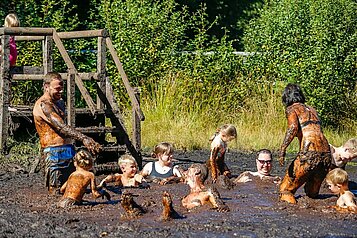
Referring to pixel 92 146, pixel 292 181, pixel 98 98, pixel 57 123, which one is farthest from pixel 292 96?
pixel 98 98

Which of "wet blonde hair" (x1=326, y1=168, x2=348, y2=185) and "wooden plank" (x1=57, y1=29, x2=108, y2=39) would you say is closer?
"wet blonde hair" (x1=326, y1=168, x2=348, y2=185)

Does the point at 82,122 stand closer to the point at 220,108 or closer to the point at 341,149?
the point at 341,149

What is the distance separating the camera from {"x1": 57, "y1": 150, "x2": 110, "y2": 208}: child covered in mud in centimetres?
1038

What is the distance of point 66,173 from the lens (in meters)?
11.4

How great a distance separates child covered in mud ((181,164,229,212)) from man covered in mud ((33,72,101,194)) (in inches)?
65.3

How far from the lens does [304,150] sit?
10664 mm

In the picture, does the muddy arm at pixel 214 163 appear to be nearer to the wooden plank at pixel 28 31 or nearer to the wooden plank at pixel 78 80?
the wooden plank at pixel 78 80

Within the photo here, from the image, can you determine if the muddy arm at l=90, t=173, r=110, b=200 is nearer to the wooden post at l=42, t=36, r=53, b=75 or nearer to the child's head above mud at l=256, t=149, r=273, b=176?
the child's head above mud at l=256, t=149, r=273, b=176

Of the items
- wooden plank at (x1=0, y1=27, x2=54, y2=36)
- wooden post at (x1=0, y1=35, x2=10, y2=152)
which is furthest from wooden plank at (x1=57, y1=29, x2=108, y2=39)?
wooden post at (x1=0, y1=35, x2=10, y2=152)

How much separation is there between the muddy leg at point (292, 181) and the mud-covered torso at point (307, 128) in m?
0.22

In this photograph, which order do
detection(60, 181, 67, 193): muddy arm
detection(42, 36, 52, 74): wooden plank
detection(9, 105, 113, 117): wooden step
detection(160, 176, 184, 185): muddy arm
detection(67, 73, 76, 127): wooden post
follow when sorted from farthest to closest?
1. detection(42, 36, 52, 74): wooden plank
2. detection(9, 105, 113, 117): wooden step
3. detection(67, 73, 76, 127): wooden post
4. detection(160, 176, 184, 185): muddy arm
5. detection(60, 181, 67, 193): muddy arm

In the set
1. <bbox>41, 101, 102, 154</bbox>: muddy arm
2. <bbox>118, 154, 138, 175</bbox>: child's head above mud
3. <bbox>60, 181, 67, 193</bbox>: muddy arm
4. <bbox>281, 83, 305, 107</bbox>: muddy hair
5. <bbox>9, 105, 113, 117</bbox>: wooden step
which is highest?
<bbox>281, 83, 305, 107</bbox>: muddy hair

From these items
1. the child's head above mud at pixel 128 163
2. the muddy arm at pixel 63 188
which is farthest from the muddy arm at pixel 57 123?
the child's head above mud at pixel 128 163

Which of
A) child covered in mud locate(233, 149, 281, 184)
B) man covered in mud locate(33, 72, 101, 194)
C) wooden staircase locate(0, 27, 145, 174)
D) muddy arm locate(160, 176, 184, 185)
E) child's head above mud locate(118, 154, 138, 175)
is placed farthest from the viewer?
wooden staircase locate(0, 27, 145, 174)
